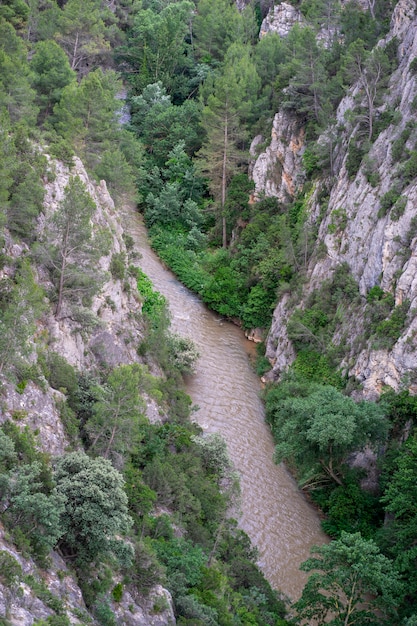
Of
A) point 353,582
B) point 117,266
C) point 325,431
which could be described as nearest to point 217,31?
point 117,266

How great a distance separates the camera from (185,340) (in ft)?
144

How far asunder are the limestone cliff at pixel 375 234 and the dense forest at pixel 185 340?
530 mm

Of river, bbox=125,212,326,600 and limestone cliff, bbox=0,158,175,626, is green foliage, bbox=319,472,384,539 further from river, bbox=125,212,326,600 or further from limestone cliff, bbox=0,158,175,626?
limestone cliff, bbox=0,158,175,626

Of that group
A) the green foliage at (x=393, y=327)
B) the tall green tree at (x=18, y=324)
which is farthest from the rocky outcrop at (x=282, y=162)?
the tall green tree at (x=18, y=324)

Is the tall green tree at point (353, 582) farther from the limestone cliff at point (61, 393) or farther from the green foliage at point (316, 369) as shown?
the green foliage at point (316, 369)

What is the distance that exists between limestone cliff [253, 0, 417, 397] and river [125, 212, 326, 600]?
318cm

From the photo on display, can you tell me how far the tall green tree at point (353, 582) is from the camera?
81.9ft

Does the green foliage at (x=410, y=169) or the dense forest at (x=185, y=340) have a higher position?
the green foliage at (x=410, y=169)

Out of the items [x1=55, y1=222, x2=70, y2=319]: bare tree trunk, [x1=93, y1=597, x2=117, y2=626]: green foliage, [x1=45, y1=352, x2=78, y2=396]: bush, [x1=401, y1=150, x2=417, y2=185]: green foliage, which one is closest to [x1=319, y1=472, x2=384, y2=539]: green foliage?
[x1=45, y1=352, x2=78, y2=396]: bush

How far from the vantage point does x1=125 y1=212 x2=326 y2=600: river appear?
31.9 m

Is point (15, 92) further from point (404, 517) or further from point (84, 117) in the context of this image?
point (404, 517)

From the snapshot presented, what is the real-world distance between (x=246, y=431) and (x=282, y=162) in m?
24.8

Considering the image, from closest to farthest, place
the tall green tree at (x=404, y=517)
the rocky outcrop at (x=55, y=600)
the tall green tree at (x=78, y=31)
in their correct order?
the rocky outcrop at (x=55, y=600)
the tall green tree at (x=404, y=517)
the tall green tree at (x=78, y=31)

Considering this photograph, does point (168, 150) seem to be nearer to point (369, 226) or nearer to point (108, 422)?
point (369, 226)
